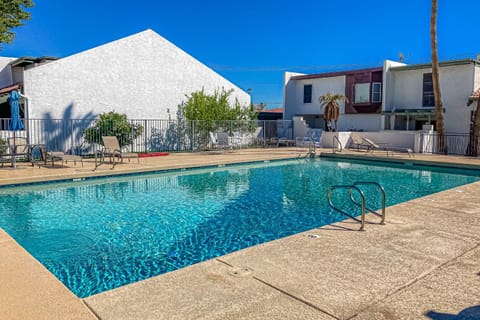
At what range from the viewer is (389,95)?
25.1 metres

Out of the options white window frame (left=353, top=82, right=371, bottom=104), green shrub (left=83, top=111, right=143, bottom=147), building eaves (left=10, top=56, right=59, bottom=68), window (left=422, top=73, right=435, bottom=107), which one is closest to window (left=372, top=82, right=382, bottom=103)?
white window frame (left=353, top=82, right=371, bottom=104)

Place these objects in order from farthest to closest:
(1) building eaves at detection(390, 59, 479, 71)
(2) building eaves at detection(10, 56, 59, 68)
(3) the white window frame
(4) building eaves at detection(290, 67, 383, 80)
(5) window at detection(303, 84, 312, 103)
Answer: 1. (5) window at detection(303, 84, 312, 103)
2. (3) the white window frame
3. (4) building eaves at detection(290, 67, 383, 80)
4. (1) building eaves at detection(390, 59, 479, 71)
5. (2) building eaves at detection(10, 56, 59, 68)

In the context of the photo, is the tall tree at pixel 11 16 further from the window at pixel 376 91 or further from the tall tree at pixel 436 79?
the window at pixel 376 91

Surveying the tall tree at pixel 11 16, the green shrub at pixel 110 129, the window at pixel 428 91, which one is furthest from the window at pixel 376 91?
the tall tree at pixel 11 16

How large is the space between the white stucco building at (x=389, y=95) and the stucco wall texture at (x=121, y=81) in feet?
29.9

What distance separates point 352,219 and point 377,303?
288cm

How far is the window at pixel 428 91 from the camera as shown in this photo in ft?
76.8

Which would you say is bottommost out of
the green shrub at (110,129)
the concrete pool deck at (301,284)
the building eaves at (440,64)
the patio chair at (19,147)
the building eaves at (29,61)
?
the concrete pool deck at (301,284)

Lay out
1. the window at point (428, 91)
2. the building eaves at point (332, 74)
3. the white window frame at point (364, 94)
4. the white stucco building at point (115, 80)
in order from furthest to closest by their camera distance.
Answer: the white window frame at point (364, 94) < the building eaves at point (332, 74) < the window at point (428, 91) < the white stucco building at point (115, 80)

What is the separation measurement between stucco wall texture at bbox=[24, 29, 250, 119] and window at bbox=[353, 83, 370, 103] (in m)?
9.97

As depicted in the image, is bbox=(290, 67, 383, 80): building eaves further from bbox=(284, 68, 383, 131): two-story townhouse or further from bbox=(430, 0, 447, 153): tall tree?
bbox=(430, 0, 447, 153): tall tree

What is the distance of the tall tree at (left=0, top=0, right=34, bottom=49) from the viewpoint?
44.5 feet

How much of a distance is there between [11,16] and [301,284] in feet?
49.2

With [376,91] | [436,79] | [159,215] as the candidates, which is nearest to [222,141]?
[436,79]
